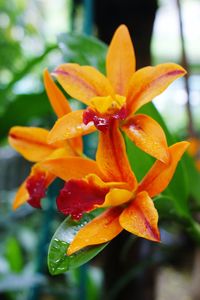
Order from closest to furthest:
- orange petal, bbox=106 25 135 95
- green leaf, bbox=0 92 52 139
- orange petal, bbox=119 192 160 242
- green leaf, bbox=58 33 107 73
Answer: orange petal, bbox=119 192 160 242
orange petal, bbox=106 25 135 95
green leaf, bbox=58 33 107 73
green leaf, bbox=0 92 52 139

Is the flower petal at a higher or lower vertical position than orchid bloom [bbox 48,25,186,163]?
lower

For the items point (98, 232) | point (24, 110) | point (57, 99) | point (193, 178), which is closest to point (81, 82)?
point (57, 99)

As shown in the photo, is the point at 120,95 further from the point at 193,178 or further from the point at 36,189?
the point at 193,178

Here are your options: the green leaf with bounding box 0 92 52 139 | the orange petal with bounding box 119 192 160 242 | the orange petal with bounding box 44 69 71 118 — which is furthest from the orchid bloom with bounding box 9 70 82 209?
the green leaf with bounding box 0 92 52 139

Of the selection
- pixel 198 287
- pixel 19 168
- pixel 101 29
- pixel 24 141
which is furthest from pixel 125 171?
pixel 19 168

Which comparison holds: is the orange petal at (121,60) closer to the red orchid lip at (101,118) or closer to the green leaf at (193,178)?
the red orchid lip at (101,118)

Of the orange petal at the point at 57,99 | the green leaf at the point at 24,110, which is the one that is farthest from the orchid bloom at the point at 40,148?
the green leaf at the point at 24,110

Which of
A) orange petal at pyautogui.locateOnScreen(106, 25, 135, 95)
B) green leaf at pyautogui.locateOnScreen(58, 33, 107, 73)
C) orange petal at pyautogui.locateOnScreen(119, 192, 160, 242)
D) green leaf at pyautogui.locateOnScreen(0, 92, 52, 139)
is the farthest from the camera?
green leaf at pyautogui.locateOnScreen(0, 92, 52, 139)

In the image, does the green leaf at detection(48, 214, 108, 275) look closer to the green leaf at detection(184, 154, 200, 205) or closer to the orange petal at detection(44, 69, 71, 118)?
the orange petal at detection(44, 69, 71, 118)

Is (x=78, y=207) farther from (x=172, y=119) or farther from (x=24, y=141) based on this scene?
(x=172, y=119)
